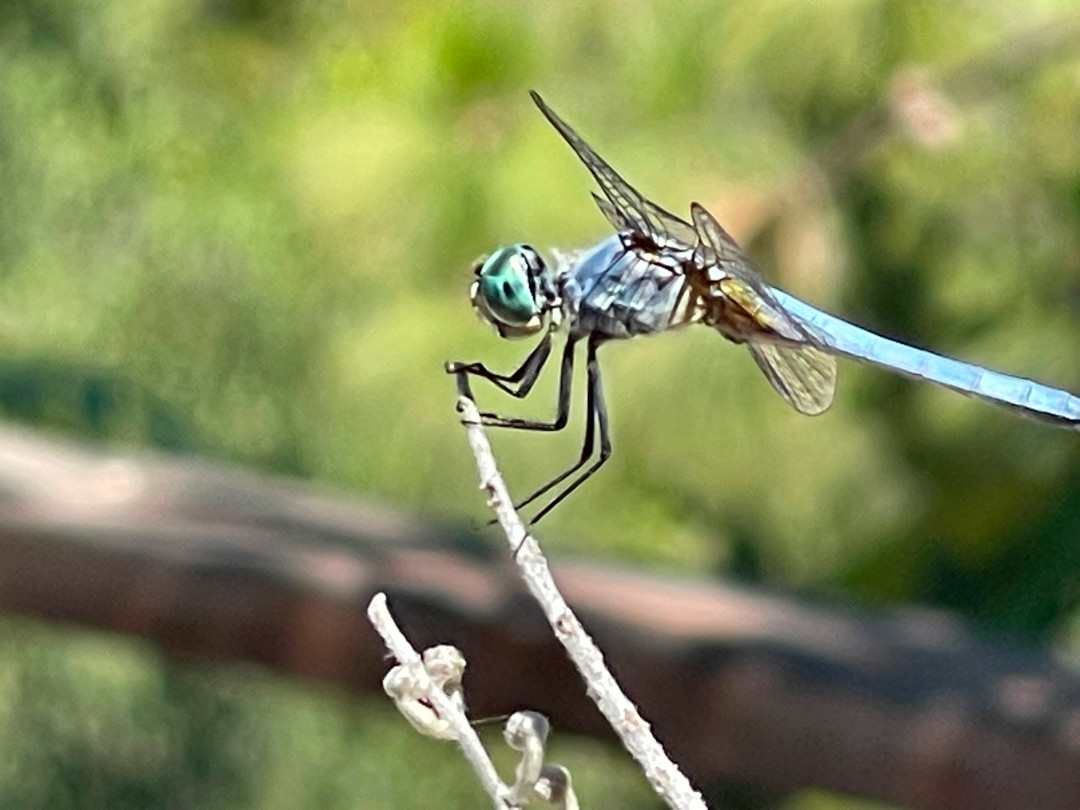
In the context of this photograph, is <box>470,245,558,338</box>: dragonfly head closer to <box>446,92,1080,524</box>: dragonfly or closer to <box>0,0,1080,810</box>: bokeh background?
<box>446,92,1080,524</box>: dragonfly

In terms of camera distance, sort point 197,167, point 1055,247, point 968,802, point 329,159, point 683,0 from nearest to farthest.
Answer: point 968,802 < point 1055,247 < point 683,0 < point 329,159 < point 197,167

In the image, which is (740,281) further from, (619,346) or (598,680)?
(619,346)

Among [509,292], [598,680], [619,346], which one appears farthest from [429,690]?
[619,346]

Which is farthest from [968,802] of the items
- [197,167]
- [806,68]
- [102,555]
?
[197,167]

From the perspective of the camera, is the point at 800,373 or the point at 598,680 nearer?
the point at 598,680

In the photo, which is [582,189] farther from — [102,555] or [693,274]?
[693,274]

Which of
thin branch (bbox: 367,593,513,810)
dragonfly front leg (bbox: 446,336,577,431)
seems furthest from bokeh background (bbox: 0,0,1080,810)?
thin branch (bbox: 367,593,513,810)

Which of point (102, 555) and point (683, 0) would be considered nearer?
point (102, 555)

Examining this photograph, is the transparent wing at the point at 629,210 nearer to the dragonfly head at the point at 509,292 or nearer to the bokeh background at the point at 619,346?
the dragonfly head at the point at 509,292
